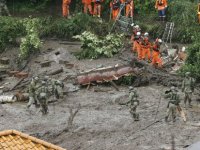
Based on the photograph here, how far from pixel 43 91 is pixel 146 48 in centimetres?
Answer: 642

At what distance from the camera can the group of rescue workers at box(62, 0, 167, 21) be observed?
29066mm

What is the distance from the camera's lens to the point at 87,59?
2712cm

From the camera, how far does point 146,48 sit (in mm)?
25328

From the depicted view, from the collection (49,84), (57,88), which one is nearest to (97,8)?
(49,84)

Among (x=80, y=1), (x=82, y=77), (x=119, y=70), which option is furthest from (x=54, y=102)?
(x=80, y=1)

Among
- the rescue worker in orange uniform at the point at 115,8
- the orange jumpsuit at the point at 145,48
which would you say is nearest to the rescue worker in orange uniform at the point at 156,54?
the orange jumpsuit at the point at 145,48

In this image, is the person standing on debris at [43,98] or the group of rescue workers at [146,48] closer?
the person standing on debris at [43,98]

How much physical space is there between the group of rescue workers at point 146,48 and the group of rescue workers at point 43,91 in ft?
15.3

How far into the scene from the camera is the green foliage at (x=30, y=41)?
2720cm

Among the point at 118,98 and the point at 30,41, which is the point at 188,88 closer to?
the point at 118,98

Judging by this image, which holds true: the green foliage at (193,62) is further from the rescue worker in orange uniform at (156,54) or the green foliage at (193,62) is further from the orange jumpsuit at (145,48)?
the orange jumpsuit at (145,48)

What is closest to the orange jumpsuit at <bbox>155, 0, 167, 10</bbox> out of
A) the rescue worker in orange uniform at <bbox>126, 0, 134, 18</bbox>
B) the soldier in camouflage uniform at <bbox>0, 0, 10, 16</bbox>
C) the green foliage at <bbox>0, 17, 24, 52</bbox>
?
the rescue worker in orange uniform at <bbox>126, 0, 134, 18</bbox>

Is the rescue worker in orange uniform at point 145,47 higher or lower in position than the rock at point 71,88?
higher

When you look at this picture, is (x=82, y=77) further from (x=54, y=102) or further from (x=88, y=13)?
(x=88, y=13)
